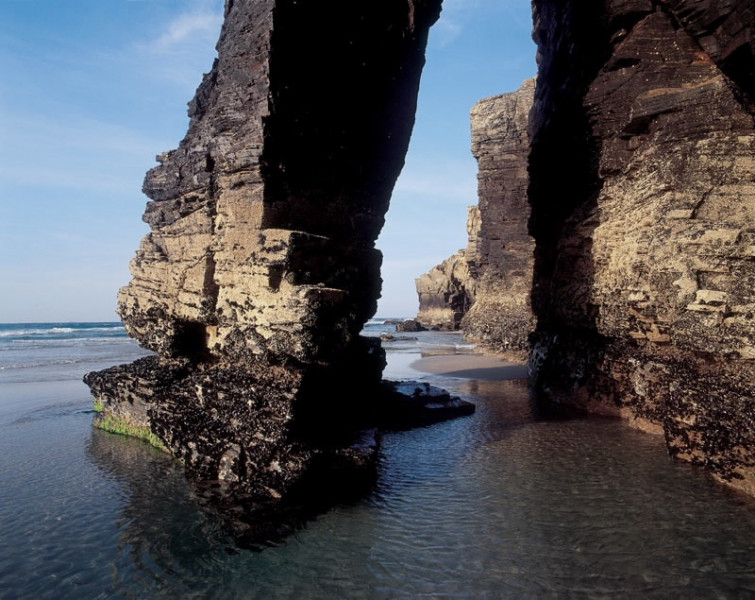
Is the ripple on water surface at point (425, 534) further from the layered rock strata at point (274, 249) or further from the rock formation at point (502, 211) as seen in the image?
the rock formation at point (502, 211)

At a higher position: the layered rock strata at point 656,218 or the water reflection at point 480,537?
the layered rock strata at point 656,218

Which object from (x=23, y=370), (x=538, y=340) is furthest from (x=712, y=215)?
(x=23, y=370)

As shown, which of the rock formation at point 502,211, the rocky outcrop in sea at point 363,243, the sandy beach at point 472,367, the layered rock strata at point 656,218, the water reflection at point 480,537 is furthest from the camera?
the rock formation at point 502,211

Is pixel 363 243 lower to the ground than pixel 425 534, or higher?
higher

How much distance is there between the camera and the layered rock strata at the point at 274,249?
576 cm

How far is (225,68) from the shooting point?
23.4 feet

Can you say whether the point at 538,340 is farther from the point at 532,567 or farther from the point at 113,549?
the point at 113,549

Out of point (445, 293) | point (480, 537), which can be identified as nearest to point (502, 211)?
point (480, 537)

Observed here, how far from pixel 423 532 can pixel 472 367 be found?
12.6 m

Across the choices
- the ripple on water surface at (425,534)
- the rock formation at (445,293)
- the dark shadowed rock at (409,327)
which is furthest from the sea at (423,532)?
the rock formation at (445,293)

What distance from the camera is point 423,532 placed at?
434 cm

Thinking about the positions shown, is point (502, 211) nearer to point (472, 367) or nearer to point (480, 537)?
point (472, 367)

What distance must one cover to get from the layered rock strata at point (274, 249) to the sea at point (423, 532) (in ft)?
2.35

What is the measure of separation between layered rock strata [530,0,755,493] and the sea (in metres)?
1.02
